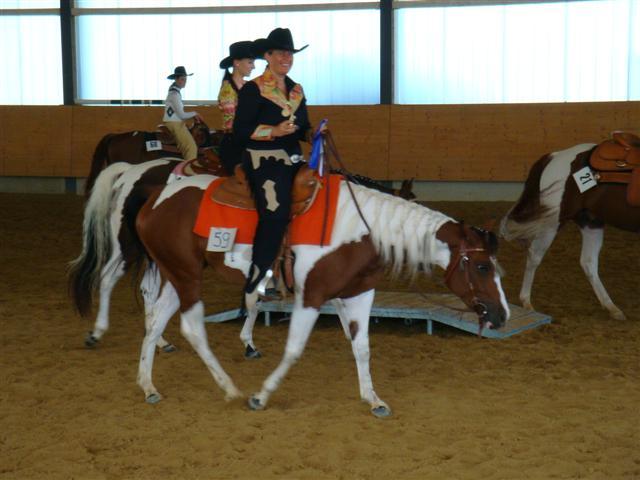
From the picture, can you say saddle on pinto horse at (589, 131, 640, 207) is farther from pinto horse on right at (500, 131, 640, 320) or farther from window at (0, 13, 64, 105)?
window at (0, 13, 64, 105)

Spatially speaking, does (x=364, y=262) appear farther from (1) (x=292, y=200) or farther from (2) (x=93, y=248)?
(2) (x=93, y=248)

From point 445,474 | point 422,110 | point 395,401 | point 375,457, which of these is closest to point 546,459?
point 445,474

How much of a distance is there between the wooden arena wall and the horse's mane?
10348mm

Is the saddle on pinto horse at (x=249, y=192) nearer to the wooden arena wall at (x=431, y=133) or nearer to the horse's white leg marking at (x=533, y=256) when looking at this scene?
the horse's white leg marking at (x=533, y=256)

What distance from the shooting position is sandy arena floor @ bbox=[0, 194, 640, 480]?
14.9 feet

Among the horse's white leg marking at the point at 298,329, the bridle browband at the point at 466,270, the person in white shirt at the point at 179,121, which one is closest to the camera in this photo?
the bridle browband at the point at 466,270

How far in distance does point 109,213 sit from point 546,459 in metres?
3.95

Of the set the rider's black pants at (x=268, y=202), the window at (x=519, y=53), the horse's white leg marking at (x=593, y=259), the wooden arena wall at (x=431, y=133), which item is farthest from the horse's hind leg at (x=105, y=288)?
the window at (x=519, y=53)

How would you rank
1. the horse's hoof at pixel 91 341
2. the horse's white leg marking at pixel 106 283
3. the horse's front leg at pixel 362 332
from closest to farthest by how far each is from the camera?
the horse's front leg at pixel 362 332, the horse's white leg marking at pixel 106 283, the horse's hoof at pixel 91 341

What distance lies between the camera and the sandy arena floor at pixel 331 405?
4.55 m

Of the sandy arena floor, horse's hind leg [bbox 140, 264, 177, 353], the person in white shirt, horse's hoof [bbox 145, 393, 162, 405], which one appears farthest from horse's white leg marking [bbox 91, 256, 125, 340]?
the person in white shirt

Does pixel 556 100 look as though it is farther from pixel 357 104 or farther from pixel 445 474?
pixel 445 474

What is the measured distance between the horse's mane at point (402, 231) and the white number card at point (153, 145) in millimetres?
7354

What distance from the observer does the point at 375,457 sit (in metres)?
4.64
